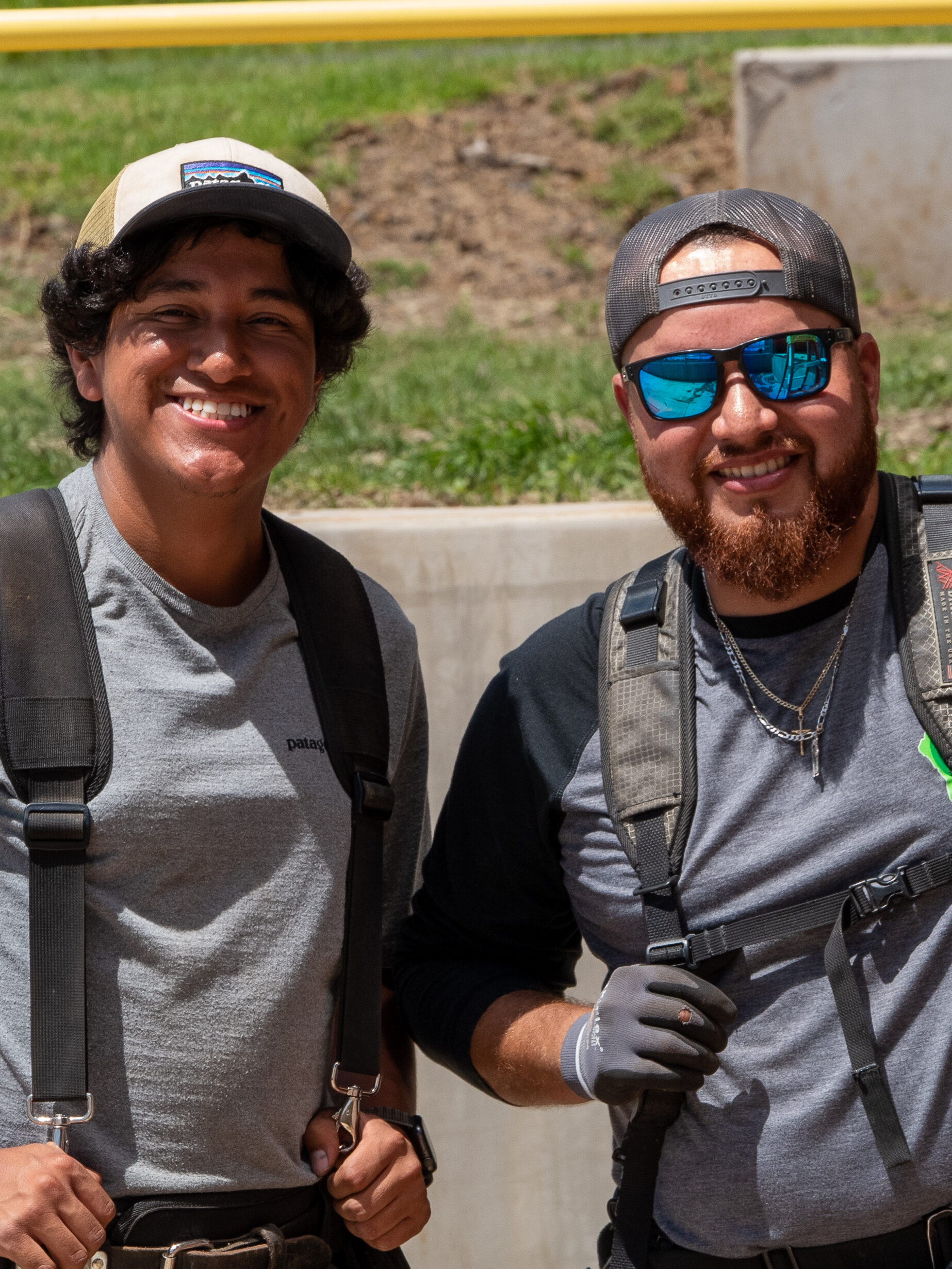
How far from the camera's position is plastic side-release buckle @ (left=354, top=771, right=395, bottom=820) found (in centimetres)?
229

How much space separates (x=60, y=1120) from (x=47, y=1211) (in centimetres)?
12

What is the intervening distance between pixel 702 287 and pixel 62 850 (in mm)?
1328

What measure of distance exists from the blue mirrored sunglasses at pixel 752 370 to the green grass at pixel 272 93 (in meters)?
6.01

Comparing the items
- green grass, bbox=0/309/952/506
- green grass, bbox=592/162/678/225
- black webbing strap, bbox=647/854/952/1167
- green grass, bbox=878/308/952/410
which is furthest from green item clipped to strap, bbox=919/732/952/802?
green grass, bbox=592/162/678/225

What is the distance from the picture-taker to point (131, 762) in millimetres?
2111

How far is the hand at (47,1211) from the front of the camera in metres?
1.96

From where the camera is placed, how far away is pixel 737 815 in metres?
2.17

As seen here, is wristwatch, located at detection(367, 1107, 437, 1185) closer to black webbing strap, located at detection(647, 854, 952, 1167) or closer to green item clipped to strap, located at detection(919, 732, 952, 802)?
black webbing strap, located at detection(647, 854, 952, 1167)

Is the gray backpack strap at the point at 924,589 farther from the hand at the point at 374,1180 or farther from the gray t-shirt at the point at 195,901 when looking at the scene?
the hand at the point at 374,1180

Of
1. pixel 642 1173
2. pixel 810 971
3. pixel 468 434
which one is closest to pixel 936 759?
pixel 810 971

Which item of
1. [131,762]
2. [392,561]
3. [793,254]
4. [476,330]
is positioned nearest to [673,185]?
[476,330]

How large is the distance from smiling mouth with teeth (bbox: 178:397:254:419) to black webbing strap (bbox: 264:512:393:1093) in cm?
32

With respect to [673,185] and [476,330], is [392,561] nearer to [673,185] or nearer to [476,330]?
[476,330]

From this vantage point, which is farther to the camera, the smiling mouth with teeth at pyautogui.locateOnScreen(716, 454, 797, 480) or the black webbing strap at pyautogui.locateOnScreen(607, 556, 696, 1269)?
the smiling mouth with teeth at pyautogui.locateOnScreen(716, 454, 797, 480)
